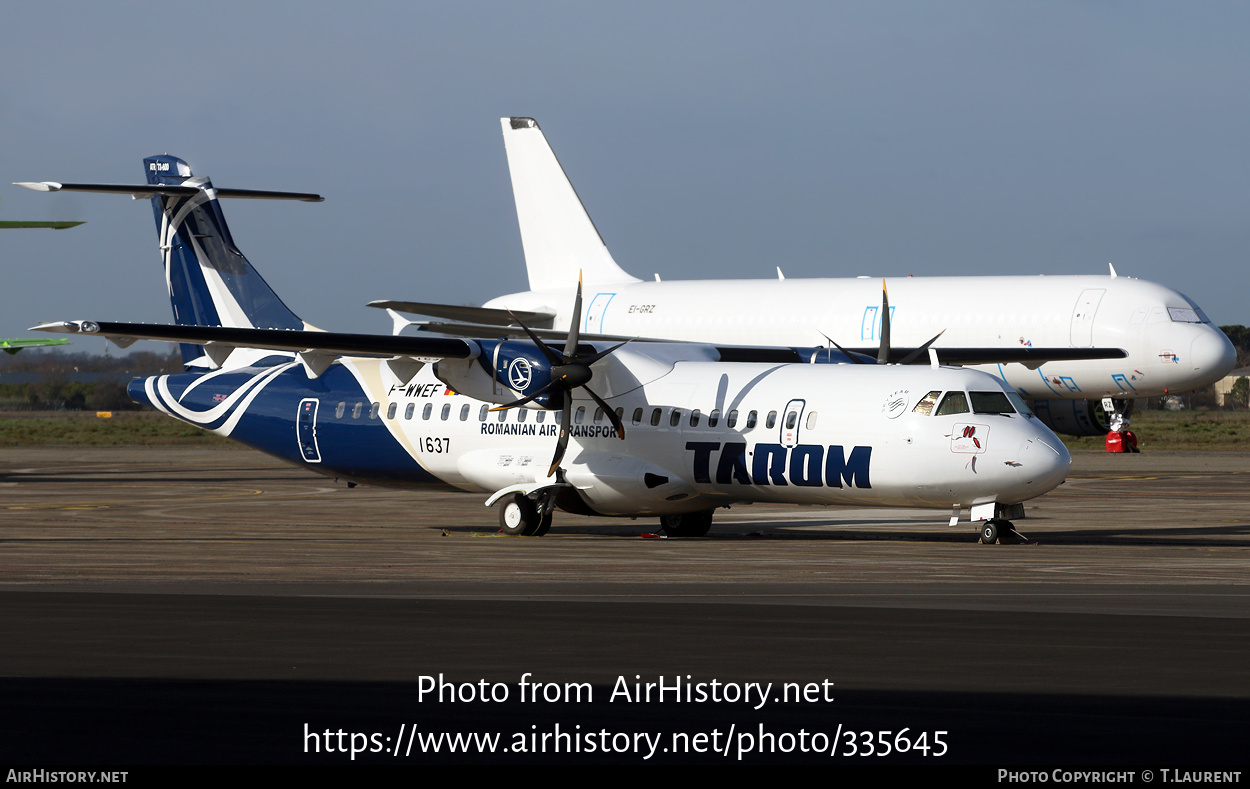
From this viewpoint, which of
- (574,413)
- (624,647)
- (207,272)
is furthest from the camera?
(207,272)

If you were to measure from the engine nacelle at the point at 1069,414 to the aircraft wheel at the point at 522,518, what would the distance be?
Answer: 17723 millimetres

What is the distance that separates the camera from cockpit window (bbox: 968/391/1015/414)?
69.0 ft

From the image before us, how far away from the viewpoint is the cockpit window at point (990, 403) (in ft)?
69.0

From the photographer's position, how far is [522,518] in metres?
23.8

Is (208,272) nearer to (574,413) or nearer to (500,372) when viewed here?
(500,372)

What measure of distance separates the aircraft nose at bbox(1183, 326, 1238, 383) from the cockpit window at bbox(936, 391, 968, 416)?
16051 millimetres

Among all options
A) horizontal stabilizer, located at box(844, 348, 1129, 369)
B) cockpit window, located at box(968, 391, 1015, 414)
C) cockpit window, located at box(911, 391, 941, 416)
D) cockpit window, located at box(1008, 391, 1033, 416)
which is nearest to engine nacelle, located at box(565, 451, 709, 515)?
cockpit window, located at box(911, 391, 941, 416)

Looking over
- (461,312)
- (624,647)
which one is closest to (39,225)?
(461,312)

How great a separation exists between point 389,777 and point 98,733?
68.8 inches

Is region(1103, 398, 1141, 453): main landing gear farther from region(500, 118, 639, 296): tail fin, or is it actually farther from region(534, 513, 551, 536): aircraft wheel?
region(534, 513, 551, 536): aircraft wheel

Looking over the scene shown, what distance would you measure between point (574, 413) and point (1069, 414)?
18.0m

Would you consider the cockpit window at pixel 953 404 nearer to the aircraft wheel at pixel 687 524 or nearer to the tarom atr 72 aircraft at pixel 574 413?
the tarom atr 72 aircraft at pixel 574 413

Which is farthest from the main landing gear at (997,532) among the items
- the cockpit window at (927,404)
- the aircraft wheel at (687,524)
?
the aircraft wheel at (687,524)

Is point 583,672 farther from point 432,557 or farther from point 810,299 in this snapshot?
point 810,299
